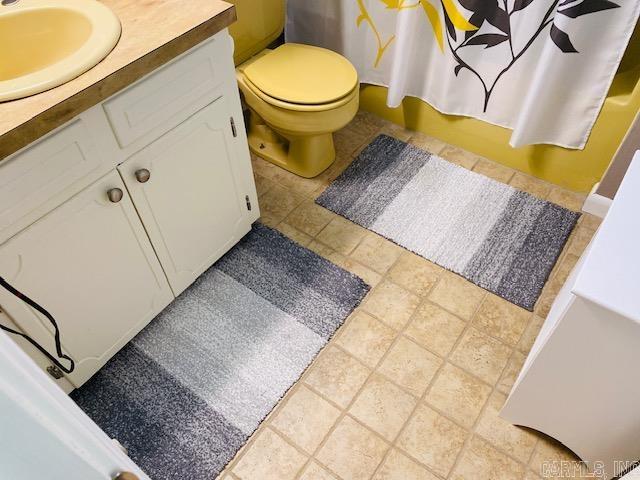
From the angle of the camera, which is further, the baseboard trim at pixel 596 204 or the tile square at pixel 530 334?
the baseboard trim at pixel 596 204

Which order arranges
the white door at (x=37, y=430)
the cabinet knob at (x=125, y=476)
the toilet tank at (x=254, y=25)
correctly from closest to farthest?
the white door at (x=37, y=430) < the cabinet knob at (x=125, y=476) < the toilet tank at (x=254, y=25)

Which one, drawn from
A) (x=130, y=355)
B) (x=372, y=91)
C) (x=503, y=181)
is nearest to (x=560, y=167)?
(x=503, y=181)

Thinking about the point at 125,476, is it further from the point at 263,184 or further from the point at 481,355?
the point at 263,184

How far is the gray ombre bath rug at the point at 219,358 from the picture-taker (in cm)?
131

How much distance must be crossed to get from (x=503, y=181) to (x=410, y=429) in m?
1.09

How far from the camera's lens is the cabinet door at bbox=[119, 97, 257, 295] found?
122 centimetres

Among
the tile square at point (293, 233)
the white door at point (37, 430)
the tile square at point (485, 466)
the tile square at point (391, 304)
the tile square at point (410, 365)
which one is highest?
the white door at point (37, 430)

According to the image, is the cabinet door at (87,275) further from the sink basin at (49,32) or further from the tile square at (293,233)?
the tile square at (293,233)

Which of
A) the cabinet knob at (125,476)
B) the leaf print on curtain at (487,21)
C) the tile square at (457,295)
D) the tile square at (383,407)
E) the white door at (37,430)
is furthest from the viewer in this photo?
the tile square at (457,295)

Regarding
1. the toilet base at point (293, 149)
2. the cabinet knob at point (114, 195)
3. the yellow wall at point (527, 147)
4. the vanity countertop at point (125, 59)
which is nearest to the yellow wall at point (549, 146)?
the yellow wall at point (527, 147)

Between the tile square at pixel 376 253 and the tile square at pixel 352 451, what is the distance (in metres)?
0.55

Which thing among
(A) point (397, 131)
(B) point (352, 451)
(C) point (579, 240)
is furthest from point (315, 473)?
(A) point (397, 131)

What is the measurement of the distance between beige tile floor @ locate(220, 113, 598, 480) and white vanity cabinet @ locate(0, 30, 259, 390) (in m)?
0.47

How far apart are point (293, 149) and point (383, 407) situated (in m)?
1.06
